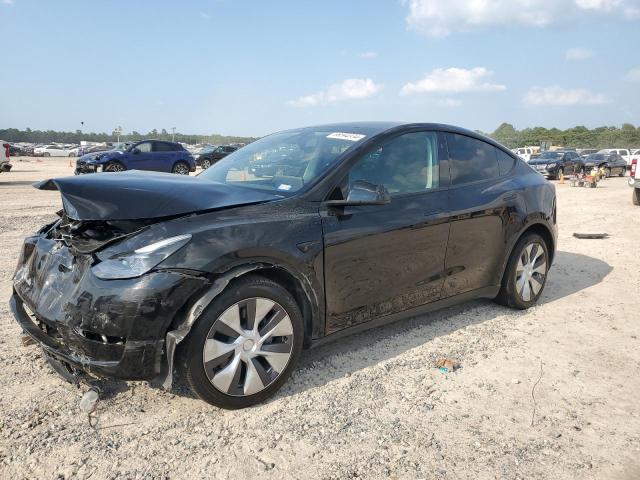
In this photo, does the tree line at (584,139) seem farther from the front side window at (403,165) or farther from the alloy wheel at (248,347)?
the alloy wheel at (248,347)

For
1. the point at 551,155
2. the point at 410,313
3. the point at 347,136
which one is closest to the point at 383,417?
the point at 410,313

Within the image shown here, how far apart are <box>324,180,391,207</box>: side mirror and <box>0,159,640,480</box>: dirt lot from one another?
3.77 feet

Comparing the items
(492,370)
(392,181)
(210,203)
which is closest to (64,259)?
(210,203)

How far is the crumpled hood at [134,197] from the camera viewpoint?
268 centimetres

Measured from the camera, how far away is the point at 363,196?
311cm

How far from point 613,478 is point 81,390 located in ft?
9.54

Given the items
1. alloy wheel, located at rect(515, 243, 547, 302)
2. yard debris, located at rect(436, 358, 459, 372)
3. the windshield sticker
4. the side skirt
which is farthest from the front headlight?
alloy wheel, located at rect(515, 243, 547, 302)

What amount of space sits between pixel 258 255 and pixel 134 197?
0.76m

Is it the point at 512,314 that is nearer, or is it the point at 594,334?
the point at 594,334

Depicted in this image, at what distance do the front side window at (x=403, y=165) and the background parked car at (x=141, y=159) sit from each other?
17.5 m

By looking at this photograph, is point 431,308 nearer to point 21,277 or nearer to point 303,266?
point 303,266

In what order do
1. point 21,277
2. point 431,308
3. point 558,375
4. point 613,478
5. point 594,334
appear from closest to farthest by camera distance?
point 613,478, point 21,277, point 558,375, point 431,308, point 594,334

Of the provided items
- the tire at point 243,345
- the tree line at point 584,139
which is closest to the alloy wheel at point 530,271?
the tire at point 243,345

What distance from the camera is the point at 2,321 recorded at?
3936 mm
